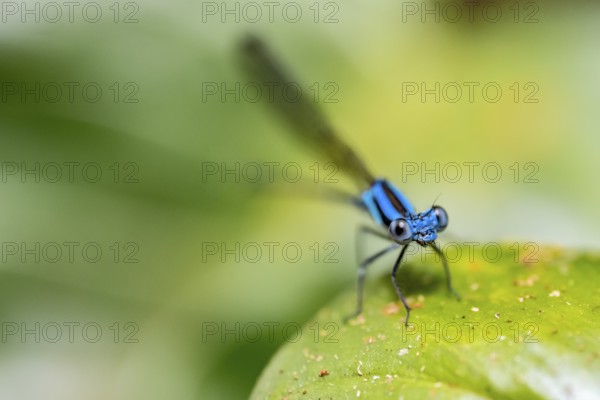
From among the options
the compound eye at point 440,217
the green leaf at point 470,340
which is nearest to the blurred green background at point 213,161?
the compound eye at point 440,217

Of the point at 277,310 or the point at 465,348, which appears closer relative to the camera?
the point at 465,348

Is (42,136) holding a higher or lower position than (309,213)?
higher

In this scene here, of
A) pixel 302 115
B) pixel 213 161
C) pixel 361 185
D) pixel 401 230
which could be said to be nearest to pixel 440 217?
pixel 401 230

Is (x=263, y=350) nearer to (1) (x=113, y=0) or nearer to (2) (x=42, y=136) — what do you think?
(2) (x=42, y=136)

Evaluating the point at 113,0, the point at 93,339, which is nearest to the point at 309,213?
the point at 93,339

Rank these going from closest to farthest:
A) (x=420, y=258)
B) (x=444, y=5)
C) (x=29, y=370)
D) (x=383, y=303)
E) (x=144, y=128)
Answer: (x=383, y=303) → (x=420, y=258) → (x=29, y=370) → (x=144, y=128) → (x=444, y=5)

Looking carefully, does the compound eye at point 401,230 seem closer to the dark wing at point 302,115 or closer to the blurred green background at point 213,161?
the dark wing at point 302,115

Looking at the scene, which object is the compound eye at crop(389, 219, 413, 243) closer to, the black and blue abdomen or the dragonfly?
Result: the dragonfly
